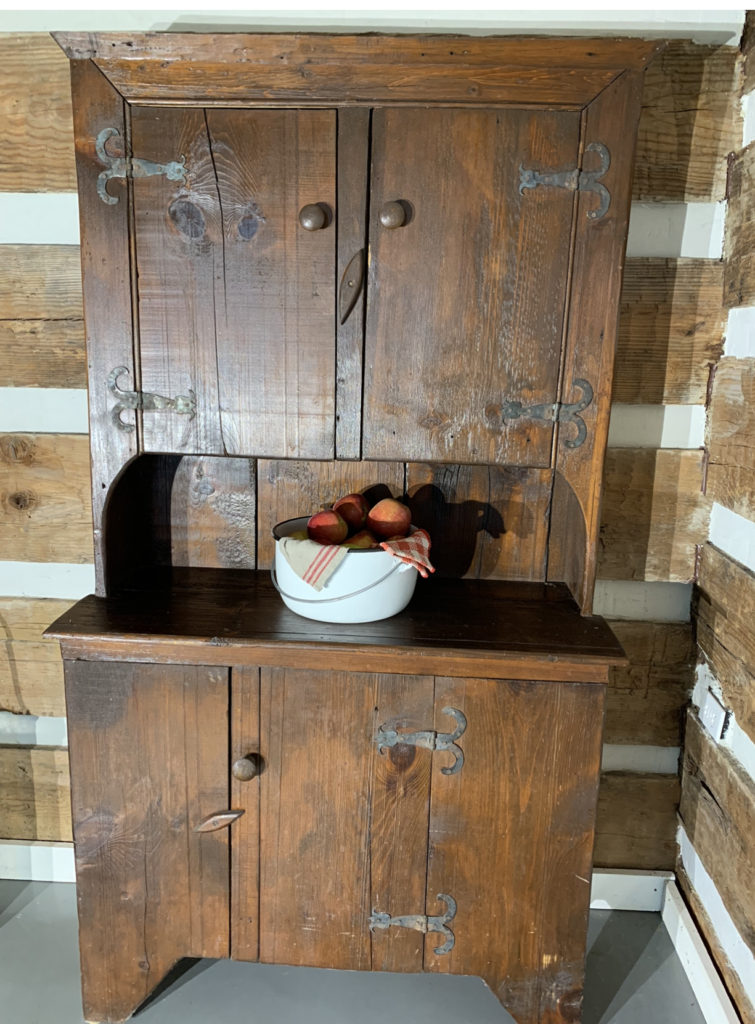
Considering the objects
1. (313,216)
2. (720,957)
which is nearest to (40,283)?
(313,216)

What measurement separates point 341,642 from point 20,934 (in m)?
1.15

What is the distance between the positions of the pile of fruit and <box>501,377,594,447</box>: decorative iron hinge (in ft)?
0.94

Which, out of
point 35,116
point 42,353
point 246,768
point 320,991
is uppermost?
point 35,116

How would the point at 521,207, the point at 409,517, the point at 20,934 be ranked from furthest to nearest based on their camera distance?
1. the point at 20,934
2. the point at 409,517
3. the point at 521,207

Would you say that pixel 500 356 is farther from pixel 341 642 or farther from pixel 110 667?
pixel 110 667

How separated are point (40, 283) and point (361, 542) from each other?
964 mm

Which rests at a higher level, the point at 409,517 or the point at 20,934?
the point at 409,517

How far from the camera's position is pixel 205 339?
4.85ft

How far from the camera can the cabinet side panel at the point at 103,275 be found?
1.41m

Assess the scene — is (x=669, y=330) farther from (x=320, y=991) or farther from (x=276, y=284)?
(x=320, y=991)

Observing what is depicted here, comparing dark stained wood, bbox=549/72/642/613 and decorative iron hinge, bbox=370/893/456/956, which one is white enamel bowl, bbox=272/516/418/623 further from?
decorative iron hinge, bbox=370/893/456/956

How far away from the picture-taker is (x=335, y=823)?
150cm

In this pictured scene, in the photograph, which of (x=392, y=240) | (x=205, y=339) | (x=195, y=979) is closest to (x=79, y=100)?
(x=205, y=339)

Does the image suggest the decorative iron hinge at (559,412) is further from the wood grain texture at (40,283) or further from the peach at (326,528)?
the wood grain texture at (40,283)
